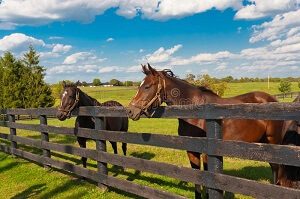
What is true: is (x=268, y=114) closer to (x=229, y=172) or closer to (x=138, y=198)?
(x=138, y=198)

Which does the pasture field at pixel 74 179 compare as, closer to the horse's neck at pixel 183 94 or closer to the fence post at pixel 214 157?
the horse's neck at pixel 183 94

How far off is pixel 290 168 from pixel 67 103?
A: 6.11 meters

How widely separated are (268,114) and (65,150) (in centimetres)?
641

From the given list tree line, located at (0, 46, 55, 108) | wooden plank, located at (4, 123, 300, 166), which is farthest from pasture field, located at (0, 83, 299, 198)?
tree line, located at (0, 46, 55, 108)

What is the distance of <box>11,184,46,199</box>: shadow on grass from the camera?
7943mm

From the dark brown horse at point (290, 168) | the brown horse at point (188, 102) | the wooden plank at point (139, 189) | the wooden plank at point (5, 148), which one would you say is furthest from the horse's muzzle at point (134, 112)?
the wooden plank at point (5, 148)

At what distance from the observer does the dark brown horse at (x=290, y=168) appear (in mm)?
4145

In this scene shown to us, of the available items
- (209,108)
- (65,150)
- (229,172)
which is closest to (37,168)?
(65,150)

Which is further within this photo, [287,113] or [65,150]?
[65,150]

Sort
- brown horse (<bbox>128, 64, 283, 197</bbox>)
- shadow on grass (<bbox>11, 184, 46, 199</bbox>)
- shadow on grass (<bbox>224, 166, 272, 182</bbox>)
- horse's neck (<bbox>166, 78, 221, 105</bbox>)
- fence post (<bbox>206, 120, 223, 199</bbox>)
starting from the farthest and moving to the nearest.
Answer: shadow on grass (<bbox>224, 166, 272, 182</bbox>)
shadow on grass (<bbox>11, 184, 46, 199</bbox>)
horse's neck (<bbox>166, 78, 221, 105</bbox>)
brown horse (<bbox>128, 64, 283, 197</bbox>)
fence post (<bbox>206, 120, 223, 199</bbox>)

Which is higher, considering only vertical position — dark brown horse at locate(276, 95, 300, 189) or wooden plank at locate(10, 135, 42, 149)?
dark brown horse at locate(276, 95, 300, 189)

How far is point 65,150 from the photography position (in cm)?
947

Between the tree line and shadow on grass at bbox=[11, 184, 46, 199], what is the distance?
1610 inches

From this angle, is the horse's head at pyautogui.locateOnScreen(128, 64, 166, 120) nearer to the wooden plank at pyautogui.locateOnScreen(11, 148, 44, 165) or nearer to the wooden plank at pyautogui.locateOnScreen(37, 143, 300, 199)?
the wooden plank at pyautogui.locateOnScreen(37, 143, 300, 199)
